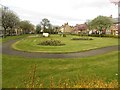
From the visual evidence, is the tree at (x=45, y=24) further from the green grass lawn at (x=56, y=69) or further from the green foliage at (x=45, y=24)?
the green grass lawn at (x=56, y=69)

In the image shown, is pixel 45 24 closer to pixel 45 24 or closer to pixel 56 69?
pixel 45 24

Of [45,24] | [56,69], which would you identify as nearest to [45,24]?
[45,24]

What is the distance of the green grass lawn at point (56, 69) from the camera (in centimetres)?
1290

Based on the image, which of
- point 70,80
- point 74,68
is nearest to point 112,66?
point 74,68

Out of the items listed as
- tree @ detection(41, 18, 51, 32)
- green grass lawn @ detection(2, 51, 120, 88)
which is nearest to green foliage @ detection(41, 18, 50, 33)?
tree @ detection(41, 18, 51, 32)

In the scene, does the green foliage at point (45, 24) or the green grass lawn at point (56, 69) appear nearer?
the green grass lawn at point (56, 69)

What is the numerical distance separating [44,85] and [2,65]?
6.57 meters

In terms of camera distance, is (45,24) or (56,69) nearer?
(56,69)

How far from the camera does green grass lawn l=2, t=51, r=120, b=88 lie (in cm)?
1290

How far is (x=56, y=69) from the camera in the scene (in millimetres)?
15242

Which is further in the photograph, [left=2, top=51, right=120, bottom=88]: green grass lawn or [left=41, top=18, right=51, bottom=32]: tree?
→ [left=41, top=18, right=51, bottom=32]: tree

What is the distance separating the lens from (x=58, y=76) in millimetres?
13336

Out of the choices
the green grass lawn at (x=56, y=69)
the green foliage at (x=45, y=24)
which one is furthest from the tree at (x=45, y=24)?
the green grass lawn at (x=56, y=69)

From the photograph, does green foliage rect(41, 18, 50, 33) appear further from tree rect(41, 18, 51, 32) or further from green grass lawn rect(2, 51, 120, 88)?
green grass lawn rect(2, 51, 120, 88)
